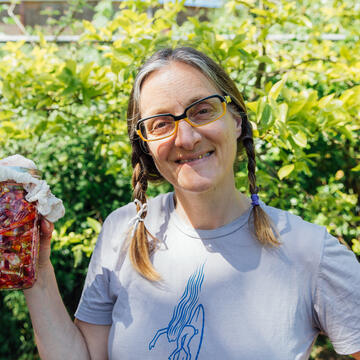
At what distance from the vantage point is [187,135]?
3.84 ft

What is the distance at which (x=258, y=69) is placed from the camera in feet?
7.58

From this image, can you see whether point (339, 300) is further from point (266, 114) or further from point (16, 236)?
point (16, 236)

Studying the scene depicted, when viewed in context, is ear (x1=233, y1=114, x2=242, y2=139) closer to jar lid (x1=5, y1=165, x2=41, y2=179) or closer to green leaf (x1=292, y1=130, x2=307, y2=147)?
green leaf (x1=292, y1=130, x2=307, y2=147)

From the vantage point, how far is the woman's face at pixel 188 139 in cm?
118

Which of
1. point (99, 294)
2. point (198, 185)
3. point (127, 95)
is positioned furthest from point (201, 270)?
point (127, 95)

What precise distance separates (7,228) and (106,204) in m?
1.77

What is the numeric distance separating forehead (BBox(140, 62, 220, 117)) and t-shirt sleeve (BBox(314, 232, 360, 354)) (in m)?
0.61

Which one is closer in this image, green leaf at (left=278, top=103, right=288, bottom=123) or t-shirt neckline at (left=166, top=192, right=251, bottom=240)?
t-shirt neckline at (left=166, top=192, right=251, bottom=240)

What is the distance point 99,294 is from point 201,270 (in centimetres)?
37

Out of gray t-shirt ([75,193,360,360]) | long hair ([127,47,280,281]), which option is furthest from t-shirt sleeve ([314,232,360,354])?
long hair ([127,47,280,281])

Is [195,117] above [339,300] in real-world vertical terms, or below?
above

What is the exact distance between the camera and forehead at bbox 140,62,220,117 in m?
1.19

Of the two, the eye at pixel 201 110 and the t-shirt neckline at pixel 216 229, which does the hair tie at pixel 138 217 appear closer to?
the t-shirt neckline at pixel 216 229

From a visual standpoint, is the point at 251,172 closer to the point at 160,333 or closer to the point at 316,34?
the point at 160,333
